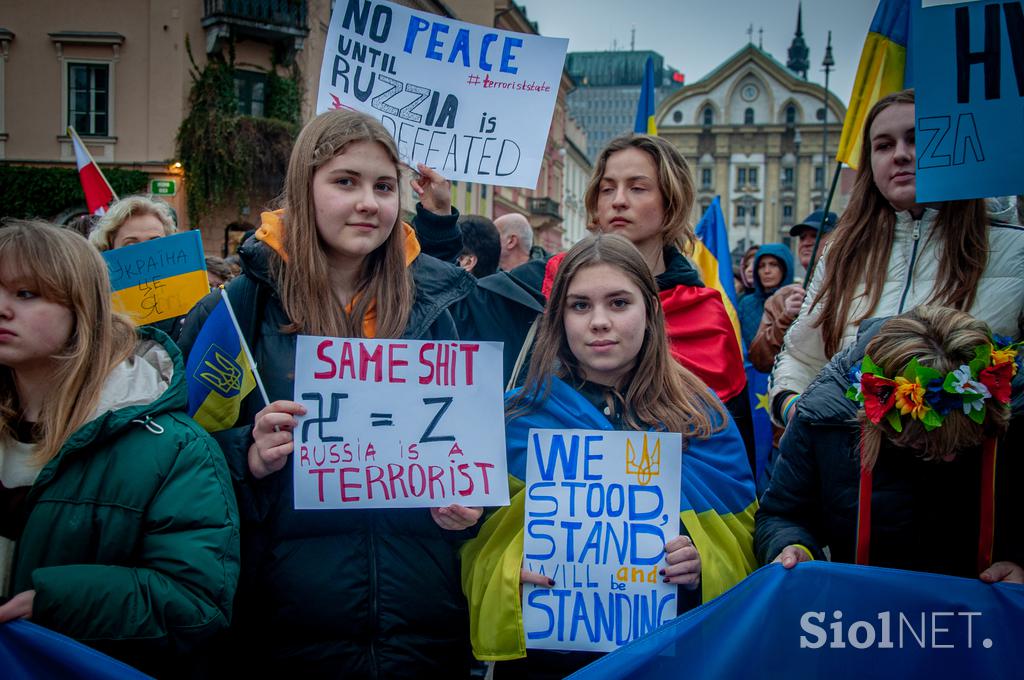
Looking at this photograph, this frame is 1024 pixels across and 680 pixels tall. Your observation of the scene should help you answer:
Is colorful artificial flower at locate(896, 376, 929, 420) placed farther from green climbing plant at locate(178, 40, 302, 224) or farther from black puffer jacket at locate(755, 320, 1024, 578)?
green climbing plant at locate(178, 40, 302, 224)

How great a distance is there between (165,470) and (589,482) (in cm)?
105

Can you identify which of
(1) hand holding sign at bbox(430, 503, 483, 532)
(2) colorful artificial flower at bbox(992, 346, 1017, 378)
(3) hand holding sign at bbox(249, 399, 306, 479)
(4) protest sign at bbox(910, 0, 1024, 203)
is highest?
(4) protest sign at bbox(910, 0, 1024, 203)

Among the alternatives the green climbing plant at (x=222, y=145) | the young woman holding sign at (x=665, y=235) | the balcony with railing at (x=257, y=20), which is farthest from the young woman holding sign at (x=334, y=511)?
the balcony with railing at (x=257, y=20)

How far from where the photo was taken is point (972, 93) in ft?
9.60

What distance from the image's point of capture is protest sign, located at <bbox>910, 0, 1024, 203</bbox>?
2.84 metres

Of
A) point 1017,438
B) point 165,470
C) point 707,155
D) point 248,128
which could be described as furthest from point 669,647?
point 707,155

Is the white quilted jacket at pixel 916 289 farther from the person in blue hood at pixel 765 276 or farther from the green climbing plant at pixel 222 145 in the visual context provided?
the green climbing plant at pixel 222 145

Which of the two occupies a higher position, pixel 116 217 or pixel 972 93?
pixel 972 93

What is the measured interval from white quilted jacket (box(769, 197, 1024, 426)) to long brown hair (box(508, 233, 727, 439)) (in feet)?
1.82

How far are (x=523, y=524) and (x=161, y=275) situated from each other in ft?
A: 7.69

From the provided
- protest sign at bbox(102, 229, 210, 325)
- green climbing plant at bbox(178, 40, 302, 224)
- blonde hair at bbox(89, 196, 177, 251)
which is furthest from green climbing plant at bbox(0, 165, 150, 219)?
protest sign at bbox(102, 229, 210, 325)

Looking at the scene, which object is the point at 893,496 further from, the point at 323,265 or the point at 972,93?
the point at 323,265

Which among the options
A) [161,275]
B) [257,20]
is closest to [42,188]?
[257,20]

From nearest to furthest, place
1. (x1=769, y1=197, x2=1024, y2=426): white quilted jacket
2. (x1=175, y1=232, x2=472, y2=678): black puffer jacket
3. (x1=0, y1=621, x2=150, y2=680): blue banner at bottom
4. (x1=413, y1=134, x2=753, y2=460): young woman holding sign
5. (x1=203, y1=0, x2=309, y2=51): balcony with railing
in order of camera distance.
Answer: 1. (x1=0, y1=621, x2=150, y2=680): blue banner at bottom
2. (x1=175, y1=232, x2=472, y2=678): black puffer jacket
3. (x1=769, y1=197, x2=1024, y2=426): white quilted jacket
4. (x1=413, y1=134, x2=753, y2=460): young woman holding sign
5. (x1=203, y1=0, x2=309, y2=51): balcony with railing
